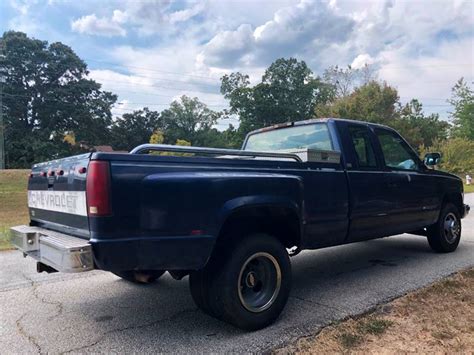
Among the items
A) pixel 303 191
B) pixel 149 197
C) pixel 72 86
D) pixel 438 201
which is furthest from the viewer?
pixel 72 86

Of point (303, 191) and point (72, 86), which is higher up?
point (72, 86)

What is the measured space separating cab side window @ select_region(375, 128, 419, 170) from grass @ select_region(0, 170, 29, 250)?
6336 millimetres

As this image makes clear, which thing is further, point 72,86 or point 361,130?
point 72,86

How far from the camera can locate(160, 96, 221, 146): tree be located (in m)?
75.8

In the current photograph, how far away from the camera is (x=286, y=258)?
3.79 metres

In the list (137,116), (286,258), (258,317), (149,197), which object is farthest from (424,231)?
(137,116)

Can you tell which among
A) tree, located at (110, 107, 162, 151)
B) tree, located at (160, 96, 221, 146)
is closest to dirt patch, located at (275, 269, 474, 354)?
tree, located at (110, 107, 162, 151)

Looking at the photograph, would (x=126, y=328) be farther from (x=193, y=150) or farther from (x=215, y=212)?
(x=193, y=150)

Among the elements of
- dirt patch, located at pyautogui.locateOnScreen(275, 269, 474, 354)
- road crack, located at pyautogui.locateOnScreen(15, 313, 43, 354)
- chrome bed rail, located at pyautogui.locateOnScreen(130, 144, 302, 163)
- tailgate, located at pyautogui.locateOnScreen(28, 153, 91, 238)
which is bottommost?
dirt patch, located at pyautogui.locateOnScreen(275, 269, 474, 354)

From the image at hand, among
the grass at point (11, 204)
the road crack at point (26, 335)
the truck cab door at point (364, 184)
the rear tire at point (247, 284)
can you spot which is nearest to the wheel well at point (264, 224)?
the rear tire at point (247, 284)

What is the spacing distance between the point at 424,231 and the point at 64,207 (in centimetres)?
532

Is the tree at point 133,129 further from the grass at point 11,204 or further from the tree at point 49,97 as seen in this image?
the grass at point 11,204

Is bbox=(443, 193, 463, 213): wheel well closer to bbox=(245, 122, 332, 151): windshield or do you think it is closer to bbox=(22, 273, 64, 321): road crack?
bbox=(245, 122, 332, 151): windshield

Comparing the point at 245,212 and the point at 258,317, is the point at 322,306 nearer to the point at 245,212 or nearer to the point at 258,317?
the point at 258,317
